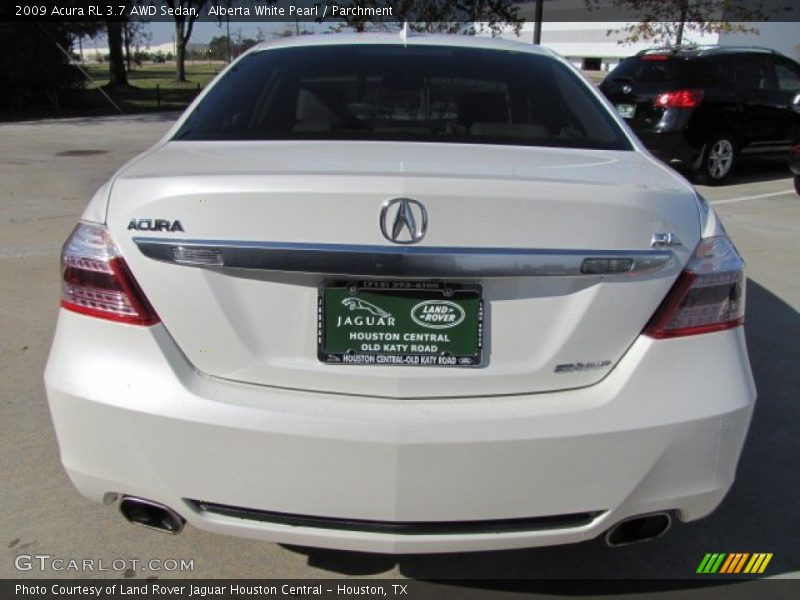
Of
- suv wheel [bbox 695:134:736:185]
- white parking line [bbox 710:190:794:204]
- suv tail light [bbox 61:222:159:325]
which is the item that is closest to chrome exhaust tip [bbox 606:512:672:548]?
suv tail light [bbox 61:222:159:325]

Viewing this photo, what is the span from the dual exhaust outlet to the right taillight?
53 centimetres

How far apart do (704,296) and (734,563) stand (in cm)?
111

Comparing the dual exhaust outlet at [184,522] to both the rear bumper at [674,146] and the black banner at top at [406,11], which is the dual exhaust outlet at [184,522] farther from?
the black banner at top at [406,11]

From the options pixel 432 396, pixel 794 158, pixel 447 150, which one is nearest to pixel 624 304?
pixel 432 396

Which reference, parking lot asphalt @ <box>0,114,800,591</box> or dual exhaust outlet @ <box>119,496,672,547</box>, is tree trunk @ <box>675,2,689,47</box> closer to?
parking lot asphalt @ <box>0,114,800,591</box>

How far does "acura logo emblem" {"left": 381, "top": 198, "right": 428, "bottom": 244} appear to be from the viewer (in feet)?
6.08

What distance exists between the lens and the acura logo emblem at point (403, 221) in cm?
185

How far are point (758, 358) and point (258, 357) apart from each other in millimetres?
3323

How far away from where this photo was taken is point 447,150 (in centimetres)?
232

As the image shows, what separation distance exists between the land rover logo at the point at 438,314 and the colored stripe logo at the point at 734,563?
4.54ft

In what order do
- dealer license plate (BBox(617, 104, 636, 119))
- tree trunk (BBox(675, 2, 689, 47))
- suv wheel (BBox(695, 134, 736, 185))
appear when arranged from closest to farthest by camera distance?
suv wheel (BBox(695, 134, 736, 185))
dealer license plate (BBox(617, 104, 636, 119))
tree trunk (BBox(675, 2, 689, 47))

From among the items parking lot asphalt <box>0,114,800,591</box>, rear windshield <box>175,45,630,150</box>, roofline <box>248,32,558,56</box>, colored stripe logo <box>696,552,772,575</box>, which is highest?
roofline <box>248,32,558,56</box>

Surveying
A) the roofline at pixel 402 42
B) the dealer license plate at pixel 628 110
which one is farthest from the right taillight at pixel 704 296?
the dealer license plate at pixel 628 110

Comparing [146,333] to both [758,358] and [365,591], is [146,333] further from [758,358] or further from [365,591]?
[758,358]
